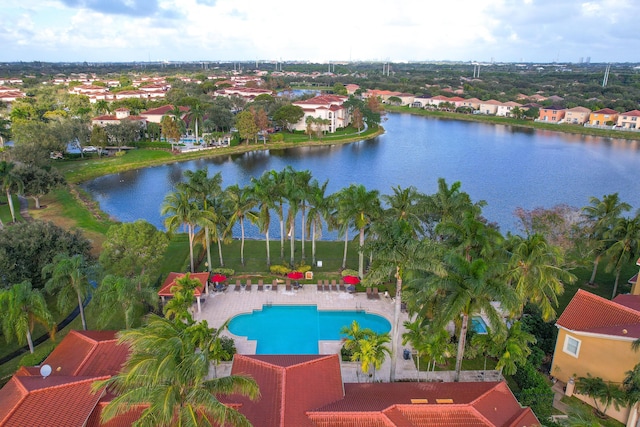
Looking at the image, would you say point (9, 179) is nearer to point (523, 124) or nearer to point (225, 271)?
point (225, 271)

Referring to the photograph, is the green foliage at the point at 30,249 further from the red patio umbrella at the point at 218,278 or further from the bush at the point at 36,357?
the red patio umbrella at the point at 218,278

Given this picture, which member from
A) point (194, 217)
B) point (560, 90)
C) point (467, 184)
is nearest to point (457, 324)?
point (194, 217)

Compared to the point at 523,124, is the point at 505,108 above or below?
above

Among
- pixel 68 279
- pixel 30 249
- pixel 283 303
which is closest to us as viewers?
pixel 68 279

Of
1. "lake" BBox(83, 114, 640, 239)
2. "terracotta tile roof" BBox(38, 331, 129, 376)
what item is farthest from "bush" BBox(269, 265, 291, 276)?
"terracotta tile roof" BBox(38, 331, 129, 376)

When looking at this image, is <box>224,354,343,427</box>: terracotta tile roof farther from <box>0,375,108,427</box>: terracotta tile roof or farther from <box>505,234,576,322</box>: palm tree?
<box>505,234,576,322</box>: palm tree

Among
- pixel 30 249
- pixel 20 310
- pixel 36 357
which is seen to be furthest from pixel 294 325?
pixel 30 249
